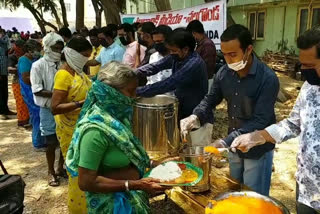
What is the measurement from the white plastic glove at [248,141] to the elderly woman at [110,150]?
24.8 inches

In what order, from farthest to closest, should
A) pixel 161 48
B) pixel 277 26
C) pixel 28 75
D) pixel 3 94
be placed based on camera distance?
pixel 277 26 < pixel 3 94 < pixel 28 75 < pixel 161 48

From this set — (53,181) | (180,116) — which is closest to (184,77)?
(180,116)

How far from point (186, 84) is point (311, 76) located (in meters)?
1.46

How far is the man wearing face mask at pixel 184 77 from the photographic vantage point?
9.68ft

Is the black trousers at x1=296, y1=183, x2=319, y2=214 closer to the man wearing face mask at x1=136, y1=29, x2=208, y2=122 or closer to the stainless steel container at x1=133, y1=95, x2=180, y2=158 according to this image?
the stainless steel container at x1=133, y1=95, x2=180, y2=158

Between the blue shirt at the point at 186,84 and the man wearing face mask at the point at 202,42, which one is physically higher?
the man wearing face mask at the point at 202,42

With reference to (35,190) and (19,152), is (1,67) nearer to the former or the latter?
(19,152)

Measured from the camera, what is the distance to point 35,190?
380 centimetres

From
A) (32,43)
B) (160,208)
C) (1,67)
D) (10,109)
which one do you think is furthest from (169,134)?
(10,109)

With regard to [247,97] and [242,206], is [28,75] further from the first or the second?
[242,206]

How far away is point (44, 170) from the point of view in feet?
14.2

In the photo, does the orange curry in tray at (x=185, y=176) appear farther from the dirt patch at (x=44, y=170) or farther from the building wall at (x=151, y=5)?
the building wall at (x=151, y=5)

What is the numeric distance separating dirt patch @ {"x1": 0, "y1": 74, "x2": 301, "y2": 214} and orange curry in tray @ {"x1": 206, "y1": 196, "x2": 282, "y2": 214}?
2.04ft

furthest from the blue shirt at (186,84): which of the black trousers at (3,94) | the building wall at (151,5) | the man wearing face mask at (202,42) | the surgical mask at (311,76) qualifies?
the building wall at (151,5)
